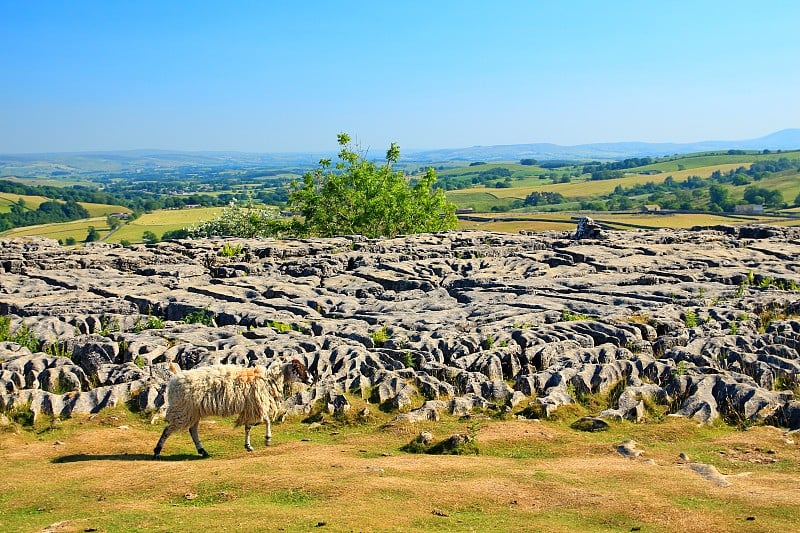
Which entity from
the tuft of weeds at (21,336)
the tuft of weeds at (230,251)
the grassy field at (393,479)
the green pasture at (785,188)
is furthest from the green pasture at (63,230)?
the green pasture at (785,188)

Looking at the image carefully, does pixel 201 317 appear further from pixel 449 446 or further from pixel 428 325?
pixel 449 446

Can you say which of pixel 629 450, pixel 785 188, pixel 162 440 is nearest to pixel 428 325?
pixel 629 450

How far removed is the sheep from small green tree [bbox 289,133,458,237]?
56.9 meters

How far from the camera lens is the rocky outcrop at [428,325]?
22.4 m

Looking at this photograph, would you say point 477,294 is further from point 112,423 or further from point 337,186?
point 337,186

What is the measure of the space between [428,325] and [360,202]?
48.0 metres

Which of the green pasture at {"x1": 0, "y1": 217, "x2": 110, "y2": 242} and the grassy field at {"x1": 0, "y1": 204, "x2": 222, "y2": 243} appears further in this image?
the grassy field at {"x1": 0, "y1": 204, "x2": 222, "y2": 243}

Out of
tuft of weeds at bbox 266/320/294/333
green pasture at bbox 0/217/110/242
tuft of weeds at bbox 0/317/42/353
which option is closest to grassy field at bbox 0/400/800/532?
tuft of weeds at bbox 0/317/42/353

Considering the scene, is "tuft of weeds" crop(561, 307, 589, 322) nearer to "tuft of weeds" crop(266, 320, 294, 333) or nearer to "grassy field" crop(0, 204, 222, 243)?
"tuft of weeds" crop(266, 320, 294, 333)

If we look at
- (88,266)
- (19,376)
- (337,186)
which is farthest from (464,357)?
(337,186)

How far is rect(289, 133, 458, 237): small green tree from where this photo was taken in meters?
76.4

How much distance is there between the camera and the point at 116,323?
30.2 m

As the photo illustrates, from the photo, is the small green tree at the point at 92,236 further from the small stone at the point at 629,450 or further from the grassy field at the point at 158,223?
the small stone at the point at 629,450

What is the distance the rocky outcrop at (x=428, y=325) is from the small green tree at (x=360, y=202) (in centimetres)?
2564
